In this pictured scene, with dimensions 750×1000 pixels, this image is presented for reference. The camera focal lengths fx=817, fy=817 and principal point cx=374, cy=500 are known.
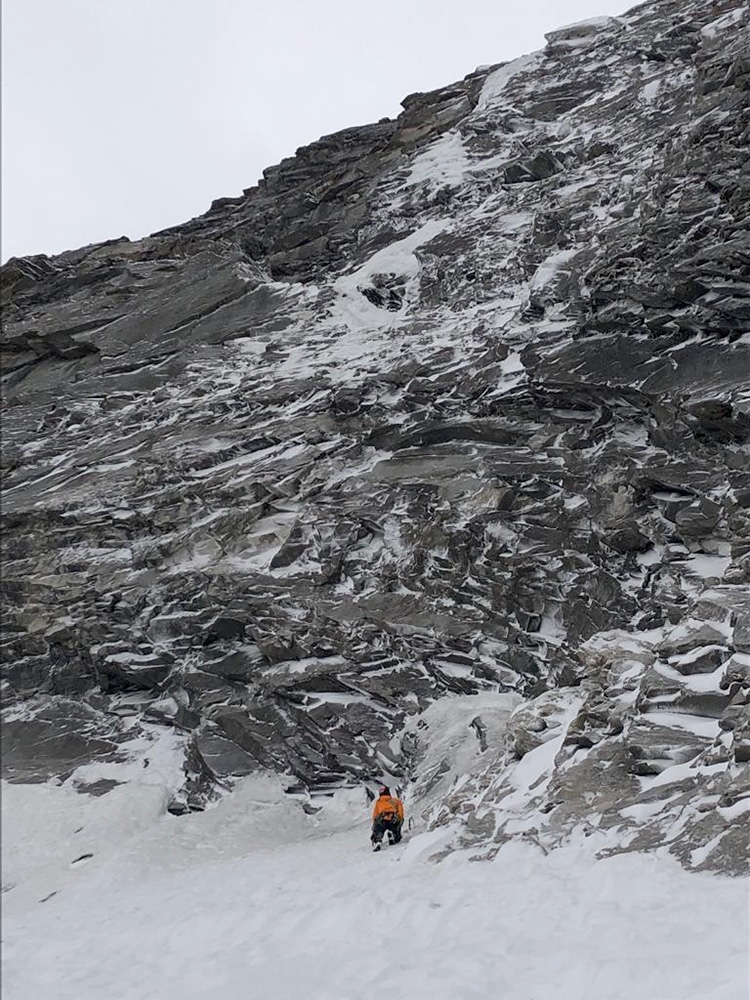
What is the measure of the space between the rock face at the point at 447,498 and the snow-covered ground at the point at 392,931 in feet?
3.69

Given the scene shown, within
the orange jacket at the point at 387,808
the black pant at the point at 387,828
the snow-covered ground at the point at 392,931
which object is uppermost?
the snow-covered ground at the point at 392,931

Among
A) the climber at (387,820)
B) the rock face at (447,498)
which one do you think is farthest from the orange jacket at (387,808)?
the rock face at (447,498)

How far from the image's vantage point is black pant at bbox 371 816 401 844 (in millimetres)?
14148

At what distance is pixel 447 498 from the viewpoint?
2341 cm

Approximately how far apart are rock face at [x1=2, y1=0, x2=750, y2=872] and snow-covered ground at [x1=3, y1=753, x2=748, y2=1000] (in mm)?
1125

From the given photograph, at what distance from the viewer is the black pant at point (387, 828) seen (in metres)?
14.1

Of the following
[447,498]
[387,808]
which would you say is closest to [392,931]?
[387,808]

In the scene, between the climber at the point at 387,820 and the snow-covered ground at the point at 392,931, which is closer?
the snow-covered ground at the point at 392,931

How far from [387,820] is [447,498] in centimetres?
1098

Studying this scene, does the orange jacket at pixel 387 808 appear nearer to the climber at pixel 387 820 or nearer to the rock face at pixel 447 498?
the climber at pixel 387 820

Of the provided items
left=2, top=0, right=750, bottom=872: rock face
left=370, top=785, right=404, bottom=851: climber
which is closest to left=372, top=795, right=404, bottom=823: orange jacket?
left=370, top=785, right=404, bottom=851: climber

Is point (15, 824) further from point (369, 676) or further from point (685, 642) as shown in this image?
point (369, 676)

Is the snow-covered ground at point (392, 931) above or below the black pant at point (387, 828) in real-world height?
above

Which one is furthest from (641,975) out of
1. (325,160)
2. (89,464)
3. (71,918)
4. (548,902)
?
(325,160)
